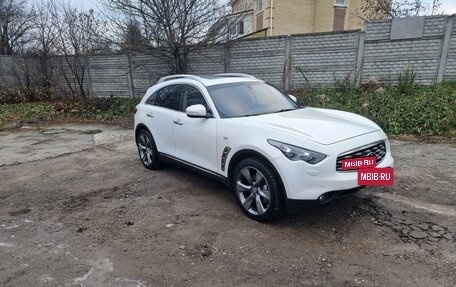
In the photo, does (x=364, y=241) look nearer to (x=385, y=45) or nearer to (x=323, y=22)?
(x=385, y=45)

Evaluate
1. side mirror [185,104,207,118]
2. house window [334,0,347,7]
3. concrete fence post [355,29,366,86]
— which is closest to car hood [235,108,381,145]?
side mirror [185,104,207,118]

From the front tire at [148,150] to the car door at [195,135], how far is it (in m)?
0.81

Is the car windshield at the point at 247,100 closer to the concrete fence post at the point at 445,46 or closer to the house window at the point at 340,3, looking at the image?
the concrete fence post at the point at 445,46

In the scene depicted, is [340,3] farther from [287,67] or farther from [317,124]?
[317,124]

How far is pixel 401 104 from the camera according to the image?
8.30 m

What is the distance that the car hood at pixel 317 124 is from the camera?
10.9 ft

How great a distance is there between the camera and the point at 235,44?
1197cm

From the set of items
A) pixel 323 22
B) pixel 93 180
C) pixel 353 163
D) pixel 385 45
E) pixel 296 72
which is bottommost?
pixel 93 180

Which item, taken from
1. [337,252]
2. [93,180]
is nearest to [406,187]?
[337,252]

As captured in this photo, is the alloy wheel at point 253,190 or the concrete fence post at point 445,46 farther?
the concrete fence post at point 445,46

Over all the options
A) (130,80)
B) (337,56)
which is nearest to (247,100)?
(337,56)

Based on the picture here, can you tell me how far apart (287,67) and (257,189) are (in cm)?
839

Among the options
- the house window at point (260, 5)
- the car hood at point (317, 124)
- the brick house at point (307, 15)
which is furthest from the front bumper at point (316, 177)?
the house window at point (260, 5)

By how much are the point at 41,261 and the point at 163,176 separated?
2481 millimetres
